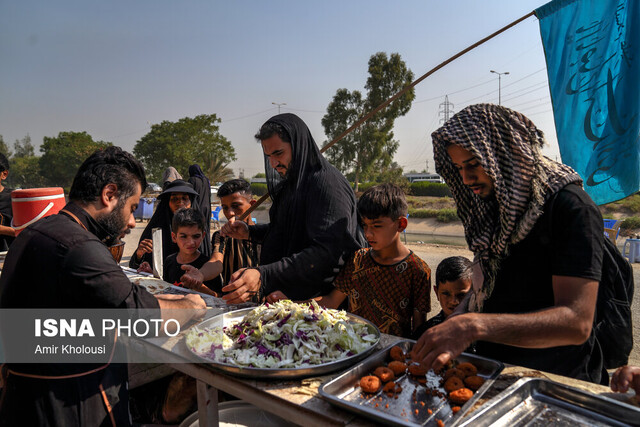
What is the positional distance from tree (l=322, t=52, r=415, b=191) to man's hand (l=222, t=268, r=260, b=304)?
28682 mm

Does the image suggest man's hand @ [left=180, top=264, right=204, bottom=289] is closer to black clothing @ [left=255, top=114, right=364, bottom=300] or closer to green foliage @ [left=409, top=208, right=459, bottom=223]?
black clothing @ [left=255, top=114, right=364, bottom=300]

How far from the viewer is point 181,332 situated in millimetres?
1853

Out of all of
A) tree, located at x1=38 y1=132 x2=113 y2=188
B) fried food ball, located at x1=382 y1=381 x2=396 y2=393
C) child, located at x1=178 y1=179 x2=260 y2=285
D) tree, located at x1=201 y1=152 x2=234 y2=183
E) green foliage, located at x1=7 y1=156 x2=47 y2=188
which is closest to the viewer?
fried food ball, located at x1=382 y1=381 x2=396 y2=393

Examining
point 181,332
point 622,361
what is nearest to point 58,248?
point 181,332

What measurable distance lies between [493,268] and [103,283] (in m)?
1.54

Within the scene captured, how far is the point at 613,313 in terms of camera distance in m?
1.58

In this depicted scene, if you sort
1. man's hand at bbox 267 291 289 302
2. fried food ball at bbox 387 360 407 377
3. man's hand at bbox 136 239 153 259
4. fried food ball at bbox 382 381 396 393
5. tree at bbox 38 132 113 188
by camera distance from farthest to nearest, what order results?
1. tree at bbox 38 132 113 188
2. man's hand at bbox 136 239 153 259
3. man's hand at bbox 267 291 289 302
4. fried food ball at bbox 387 360 407 377
5. fried food ball at bbox 382 381 396 393

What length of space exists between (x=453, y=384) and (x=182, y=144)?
1710 inches

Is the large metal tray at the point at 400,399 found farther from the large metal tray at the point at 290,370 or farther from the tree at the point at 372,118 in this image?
the tree at the point at 372,118

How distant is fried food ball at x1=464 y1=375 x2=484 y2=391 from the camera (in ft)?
4.00

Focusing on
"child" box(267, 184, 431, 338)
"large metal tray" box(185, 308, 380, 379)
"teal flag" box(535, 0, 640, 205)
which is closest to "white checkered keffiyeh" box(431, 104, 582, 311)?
"large metal tray" box(185, 308, 380, 379)

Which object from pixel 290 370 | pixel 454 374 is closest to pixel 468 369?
pixel 454 374

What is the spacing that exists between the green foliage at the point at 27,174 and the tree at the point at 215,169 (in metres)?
26.3

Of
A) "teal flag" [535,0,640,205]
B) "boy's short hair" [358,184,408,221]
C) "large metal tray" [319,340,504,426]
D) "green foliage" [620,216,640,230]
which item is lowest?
"green foliage" [620,216,640,230]
